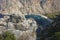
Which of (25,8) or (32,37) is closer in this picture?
(32,37)

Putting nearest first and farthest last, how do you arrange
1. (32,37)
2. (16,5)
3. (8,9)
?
(32,37), (8,9), (16,5)

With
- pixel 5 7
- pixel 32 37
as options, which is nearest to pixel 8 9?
pixel 5 7

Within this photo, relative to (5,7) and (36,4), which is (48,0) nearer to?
(36,4)

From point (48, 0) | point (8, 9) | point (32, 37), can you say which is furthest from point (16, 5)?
point (32, 37)

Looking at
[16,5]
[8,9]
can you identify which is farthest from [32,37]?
[16,5]

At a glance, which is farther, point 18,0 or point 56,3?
point 18,0

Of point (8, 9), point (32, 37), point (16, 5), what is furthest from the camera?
point (16, 5)

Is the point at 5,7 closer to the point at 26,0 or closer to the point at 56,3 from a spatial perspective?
the point at 26,0

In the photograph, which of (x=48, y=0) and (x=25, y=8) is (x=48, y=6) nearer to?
(x=48, y=0)
